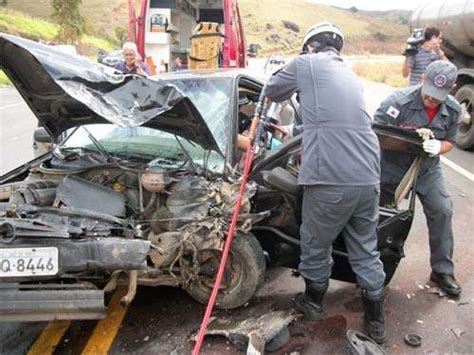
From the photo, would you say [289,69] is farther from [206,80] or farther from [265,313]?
[265,313]

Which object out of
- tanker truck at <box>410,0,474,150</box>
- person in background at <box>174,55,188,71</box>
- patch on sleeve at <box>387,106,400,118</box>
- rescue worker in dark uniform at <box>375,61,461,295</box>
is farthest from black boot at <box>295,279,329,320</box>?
person in background at <box>174,55,188,71</box>

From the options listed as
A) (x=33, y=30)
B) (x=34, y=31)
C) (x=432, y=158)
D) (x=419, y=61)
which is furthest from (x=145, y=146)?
(x=33, y=30)

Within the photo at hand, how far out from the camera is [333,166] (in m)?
3.03

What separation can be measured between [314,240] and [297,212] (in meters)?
0.31

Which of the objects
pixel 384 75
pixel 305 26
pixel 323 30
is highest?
pixel 323 30

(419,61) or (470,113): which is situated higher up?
(419,61)

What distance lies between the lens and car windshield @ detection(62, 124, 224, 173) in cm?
368

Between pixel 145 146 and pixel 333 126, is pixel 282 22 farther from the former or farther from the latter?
pixel 333 126

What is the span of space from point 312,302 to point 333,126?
3.91ft

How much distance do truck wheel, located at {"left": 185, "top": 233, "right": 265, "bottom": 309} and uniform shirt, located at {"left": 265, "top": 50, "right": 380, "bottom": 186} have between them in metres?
0.57

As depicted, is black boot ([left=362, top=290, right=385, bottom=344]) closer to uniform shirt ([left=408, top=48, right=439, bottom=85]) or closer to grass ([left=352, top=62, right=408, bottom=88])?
uniform shirt ([left=408, top=48, right=439, bottom=85])

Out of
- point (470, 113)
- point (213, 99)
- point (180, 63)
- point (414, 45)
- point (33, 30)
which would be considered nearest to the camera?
point (213, 99)

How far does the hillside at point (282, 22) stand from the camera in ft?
219

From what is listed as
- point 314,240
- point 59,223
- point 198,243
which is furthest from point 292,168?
point 59,223
